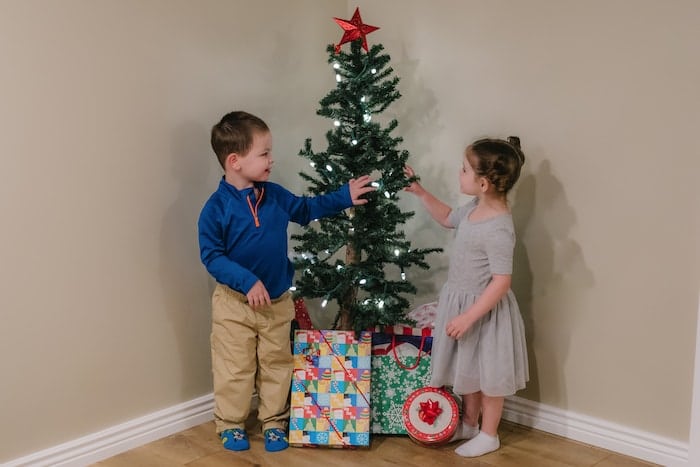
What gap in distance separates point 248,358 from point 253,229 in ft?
1.47

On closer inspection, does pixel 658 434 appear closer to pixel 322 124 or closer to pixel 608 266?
pixel 608 266

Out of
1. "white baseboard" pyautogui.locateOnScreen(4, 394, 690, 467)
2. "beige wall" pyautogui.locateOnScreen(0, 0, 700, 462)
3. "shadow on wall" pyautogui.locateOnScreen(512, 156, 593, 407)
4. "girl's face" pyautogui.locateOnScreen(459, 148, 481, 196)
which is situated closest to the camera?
"beige wall" pyautogui.locateOnScreen(0, 0, 700, 462)

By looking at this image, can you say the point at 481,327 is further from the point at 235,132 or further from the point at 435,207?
the point at 235,132

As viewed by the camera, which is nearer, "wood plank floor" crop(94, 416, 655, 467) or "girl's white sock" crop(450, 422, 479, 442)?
"wood plank floor" crop(94, 416, 655, 467)

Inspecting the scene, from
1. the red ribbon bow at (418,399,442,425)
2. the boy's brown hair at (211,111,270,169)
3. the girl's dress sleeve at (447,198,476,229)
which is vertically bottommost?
the red ribbon bow at (418,399,442,425)

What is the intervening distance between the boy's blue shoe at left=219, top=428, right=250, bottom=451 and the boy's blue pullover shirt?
481 millimetres

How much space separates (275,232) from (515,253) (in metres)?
0.88

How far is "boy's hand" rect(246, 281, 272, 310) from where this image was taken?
93.5 inches

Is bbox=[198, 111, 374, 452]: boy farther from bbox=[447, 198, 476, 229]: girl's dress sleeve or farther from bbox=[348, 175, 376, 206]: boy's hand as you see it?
bbox=[447, 198, 476, 229]: girl's dress sleeve

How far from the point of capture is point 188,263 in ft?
8.75

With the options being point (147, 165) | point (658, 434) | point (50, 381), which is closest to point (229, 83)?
point (147, 165)

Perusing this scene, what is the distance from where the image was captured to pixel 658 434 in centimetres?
241

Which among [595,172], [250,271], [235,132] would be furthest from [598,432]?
[235,132]

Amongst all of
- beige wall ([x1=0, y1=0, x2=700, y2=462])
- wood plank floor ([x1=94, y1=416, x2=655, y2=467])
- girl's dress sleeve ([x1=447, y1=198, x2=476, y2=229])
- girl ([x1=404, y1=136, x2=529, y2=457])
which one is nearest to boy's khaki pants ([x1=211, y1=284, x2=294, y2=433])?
wood plank floor ([x1=94, y1=416, x2=655, y2=467])
